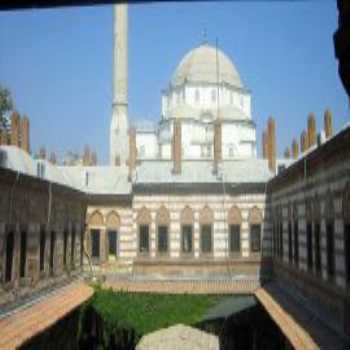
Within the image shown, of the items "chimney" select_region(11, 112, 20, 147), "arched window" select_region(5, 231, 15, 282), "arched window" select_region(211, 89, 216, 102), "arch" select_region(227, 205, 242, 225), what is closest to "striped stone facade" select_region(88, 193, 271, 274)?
"arch" select_region(227, 205, 242, 225)

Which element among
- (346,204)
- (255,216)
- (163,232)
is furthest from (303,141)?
(346,204)

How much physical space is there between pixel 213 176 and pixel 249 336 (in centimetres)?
758

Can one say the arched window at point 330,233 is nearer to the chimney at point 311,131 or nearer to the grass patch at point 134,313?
the grass patch at point 134,313

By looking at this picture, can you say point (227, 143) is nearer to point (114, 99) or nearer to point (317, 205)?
point (114, 99)

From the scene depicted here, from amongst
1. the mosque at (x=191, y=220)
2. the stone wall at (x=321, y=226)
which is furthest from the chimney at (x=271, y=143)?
the stone wall at (x=321, y=226)

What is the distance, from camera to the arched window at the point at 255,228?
69.1 feet

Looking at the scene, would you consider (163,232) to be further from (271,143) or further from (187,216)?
(271,143)

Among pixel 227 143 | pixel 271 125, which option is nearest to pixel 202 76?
pixel 227 143

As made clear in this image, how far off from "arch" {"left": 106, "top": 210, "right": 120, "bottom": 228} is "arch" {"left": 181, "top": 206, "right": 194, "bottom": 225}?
8.56ft

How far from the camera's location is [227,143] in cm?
4309

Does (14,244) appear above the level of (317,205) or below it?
below

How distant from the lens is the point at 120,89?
41.2 m

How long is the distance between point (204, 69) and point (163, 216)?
26219mm

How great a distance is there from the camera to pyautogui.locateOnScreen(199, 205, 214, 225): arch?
69.8ft
